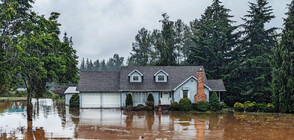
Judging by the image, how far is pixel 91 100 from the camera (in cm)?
3906

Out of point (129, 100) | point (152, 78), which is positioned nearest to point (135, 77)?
point (152, 78)

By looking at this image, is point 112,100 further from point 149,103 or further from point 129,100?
point 149,103

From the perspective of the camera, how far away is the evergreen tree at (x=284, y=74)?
1212 inches

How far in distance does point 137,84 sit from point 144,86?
1.02 m

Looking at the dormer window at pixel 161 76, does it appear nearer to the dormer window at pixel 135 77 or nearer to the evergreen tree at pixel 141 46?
the dormer window at pixel 135 77

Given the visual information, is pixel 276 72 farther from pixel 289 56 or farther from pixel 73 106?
pixel 73 106

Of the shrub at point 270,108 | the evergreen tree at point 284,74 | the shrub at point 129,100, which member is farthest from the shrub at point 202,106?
the shrub at point 129,100

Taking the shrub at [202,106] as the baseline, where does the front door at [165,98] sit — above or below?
above

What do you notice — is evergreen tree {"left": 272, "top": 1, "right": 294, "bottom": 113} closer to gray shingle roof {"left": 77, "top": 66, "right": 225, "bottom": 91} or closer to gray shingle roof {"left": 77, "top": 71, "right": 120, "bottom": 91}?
gray shingle roof {"left": 77, "top": 66, "right": 225, "bottom": 91}

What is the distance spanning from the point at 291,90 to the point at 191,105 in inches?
411

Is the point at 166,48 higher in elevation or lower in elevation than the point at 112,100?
higher

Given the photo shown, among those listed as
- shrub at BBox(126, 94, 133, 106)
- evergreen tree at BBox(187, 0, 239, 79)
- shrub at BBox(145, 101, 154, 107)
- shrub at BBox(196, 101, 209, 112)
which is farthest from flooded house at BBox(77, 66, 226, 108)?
evergreen tree at BBox(187, 0, 239, 79)

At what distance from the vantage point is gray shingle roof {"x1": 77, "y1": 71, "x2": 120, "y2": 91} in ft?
128

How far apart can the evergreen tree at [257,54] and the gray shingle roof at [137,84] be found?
16.8ft
